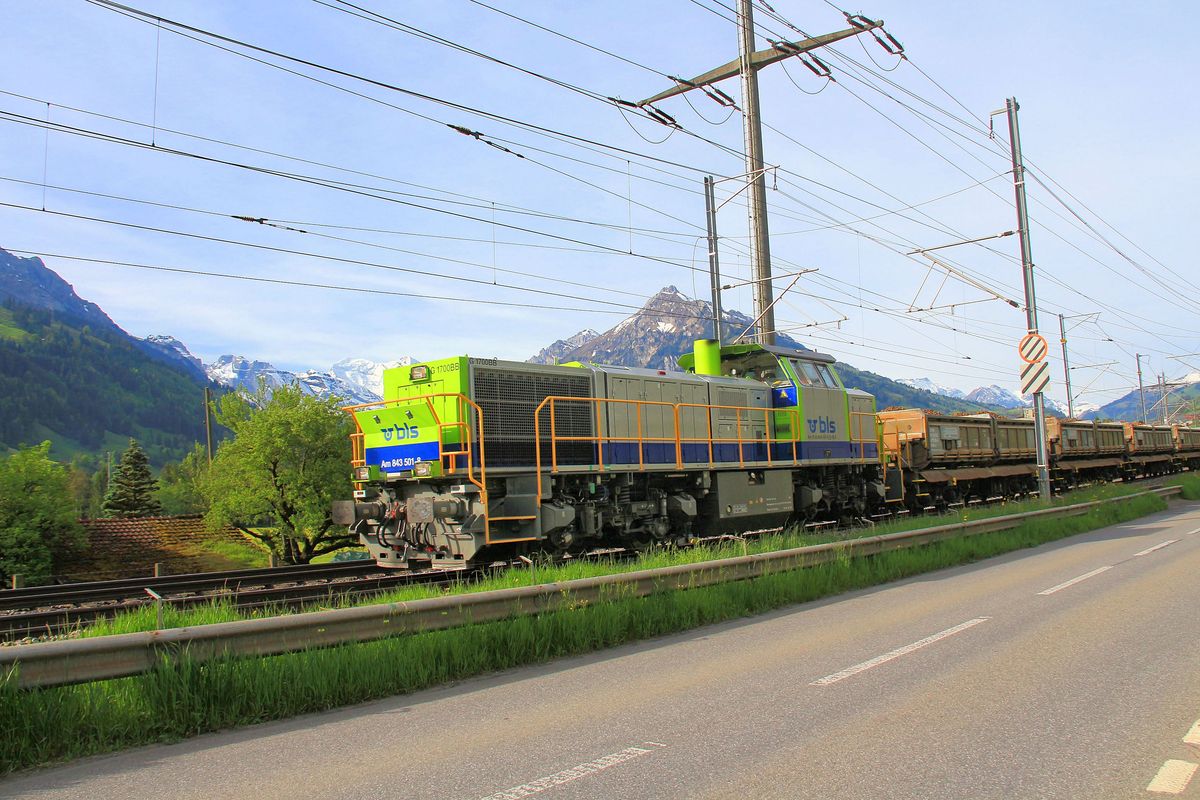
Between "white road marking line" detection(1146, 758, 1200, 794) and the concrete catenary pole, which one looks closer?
"white road marking line" detection(1146, 758, 1200, 794)

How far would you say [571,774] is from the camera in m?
4.08

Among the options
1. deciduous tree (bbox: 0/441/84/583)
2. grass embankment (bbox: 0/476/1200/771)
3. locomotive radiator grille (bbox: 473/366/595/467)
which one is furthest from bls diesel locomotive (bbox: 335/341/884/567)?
deciduous tree (bbox: 0/441/84/583)

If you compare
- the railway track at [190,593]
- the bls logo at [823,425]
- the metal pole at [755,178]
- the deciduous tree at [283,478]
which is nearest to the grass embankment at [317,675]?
the railway track at [190,593]

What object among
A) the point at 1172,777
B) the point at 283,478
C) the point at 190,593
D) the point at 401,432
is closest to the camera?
the point at 1172,777

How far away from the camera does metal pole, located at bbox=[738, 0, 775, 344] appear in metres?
19.5

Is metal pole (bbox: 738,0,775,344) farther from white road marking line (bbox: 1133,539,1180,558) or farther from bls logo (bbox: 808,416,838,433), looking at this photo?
white road marking line (bbox: 1133,539,1180,558)

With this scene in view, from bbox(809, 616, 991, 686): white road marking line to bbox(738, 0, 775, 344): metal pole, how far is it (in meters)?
12.5

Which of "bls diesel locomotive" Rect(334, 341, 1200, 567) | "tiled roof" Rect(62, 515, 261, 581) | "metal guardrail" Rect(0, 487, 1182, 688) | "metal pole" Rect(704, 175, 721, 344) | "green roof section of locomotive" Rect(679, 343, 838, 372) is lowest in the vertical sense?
"tiled roof" Rect(62, 515, 261, 581)

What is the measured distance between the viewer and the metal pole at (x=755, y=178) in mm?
19516

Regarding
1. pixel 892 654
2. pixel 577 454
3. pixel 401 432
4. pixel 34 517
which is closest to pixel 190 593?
pixel 401 432

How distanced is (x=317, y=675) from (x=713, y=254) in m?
17.2

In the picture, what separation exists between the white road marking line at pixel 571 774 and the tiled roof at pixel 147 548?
98.5 feet

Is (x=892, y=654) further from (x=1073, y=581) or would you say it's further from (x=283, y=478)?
(x=283, y=478)

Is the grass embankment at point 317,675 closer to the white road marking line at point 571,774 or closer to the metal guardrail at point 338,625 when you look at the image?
the metal guardrail at point 338,625
